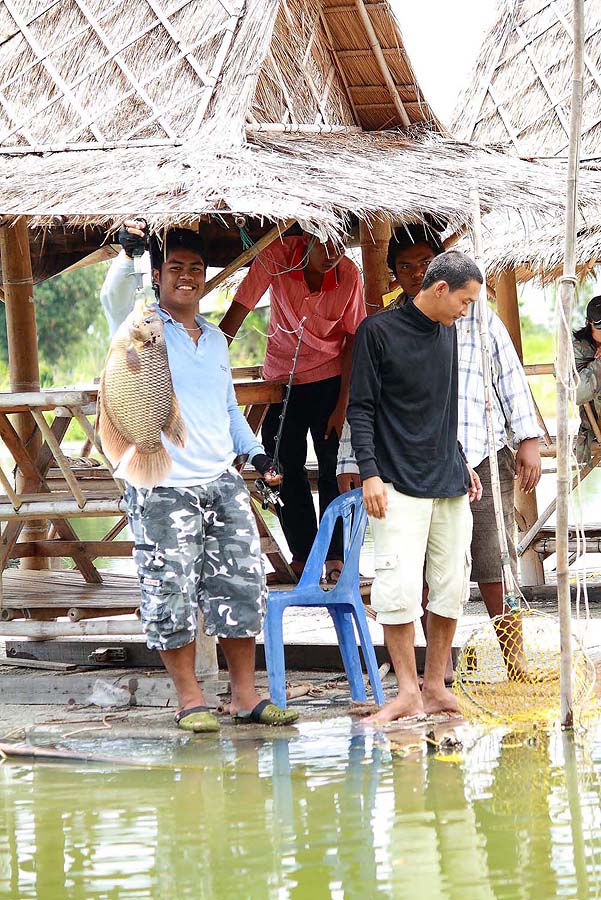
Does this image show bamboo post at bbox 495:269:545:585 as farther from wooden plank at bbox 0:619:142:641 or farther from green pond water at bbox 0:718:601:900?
green pond water at bbox 0:718:601:900

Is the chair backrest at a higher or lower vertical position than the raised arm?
lower

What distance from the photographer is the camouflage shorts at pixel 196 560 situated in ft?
17.2

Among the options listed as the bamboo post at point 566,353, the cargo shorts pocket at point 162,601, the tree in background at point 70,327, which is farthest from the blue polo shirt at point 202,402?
the tree in background at point 70,327

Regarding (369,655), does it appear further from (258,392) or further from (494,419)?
(258,392)

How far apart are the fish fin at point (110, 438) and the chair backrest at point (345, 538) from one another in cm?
97

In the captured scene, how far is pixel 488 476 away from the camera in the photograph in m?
5.82

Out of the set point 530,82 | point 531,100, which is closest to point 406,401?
point 531,100

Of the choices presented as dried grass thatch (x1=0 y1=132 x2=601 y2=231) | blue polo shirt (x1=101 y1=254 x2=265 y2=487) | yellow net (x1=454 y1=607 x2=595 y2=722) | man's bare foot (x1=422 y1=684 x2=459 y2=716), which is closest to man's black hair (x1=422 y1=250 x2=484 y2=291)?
dried grass thatch (x1=0 y1=132 x2=601 y2=231)

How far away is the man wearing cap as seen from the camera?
305 inches

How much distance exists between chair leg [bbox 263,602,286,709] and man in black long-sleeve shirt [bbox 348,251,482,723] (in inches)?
18.0

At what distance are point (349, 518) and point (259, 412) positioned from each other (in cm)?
88

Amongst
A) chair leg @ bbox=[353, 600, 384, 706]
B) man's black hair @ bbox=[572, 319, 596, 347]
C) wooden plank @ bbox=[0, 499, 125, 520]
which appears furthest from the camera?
man's black hair @ bbox=[572, 319, 596, 347]

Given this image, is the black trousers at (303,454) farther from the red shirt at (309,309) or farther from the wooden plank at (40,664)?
the wooden plank at (40,664)

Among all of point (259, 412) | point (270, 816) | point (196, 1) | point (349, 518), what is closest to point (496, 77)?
point (196, 1)
